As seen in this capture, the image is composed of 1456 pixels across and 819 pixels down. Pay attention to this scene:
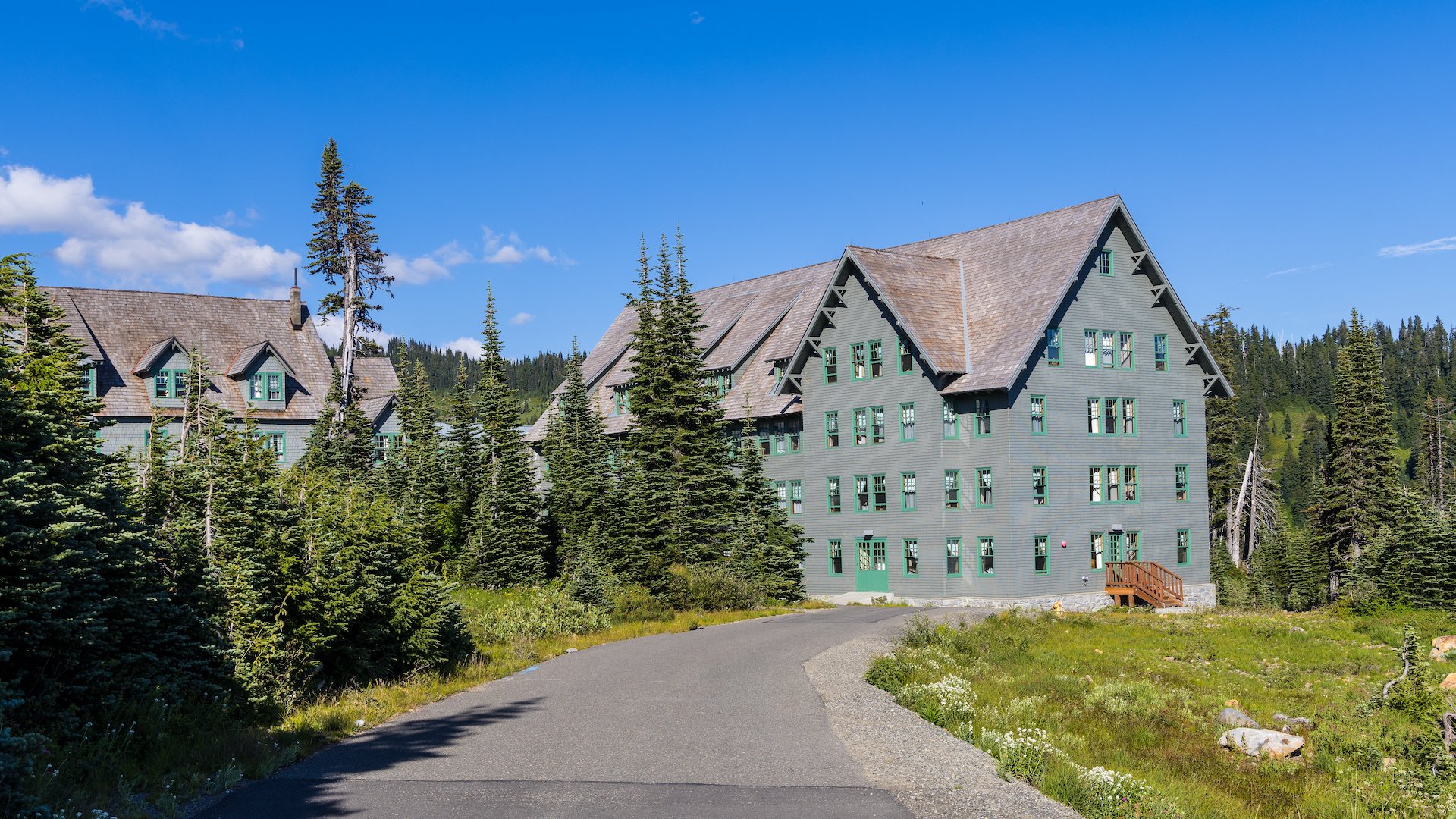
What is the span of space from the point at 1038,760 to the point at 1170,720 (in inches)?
298

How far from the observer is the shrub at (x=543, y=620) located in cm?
2745

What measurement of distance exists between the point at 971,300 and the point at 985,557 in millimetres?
10638

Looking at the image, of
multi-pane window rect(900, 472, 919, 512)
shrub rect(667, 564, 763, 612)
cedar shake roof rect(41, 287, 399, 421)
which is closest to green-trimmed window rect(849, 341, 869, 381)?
multi-pane window rect(900, 472, 919, 512)

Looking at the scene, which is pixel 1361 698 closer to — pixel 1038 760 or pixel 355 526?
pixel 1038 760

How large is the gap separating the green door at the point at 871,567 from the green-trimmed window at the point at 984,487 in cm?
466

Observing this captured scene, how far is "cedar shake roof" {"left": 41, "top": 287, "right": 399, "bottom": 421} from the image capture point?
5675 centimetres

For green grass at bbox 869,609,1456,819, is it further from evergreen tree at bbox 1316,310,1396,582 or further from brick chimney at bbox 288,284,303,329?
brick chimney at bbox 288,284,303,329

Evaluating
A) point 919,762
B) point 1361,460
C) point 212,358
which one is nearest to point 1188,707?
point 919,762

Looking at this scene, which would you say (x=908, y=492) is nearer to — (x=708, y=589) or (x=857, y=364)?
(x=857, y=364)

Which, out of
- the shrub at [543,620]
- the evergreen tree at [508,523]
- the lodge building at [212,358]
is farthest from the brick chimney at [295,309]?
the shrub at [543,620]

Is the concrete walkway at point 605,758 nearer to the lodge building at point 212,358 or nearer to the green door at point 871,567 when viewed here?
the green door at point 871,567

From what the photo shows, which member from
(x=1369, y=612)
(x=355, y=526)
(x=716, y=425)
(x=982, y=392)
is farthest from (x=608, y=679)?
(x=1369, y=612)

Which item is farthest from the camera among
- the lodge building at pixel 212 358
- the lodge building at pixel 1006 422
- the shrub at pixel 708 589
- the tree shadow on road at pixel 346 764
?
the lodge building at pixel 212 358

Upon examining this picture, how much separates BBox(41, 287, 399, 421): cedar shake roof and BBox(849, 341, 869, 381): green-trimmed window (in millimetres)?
29450
